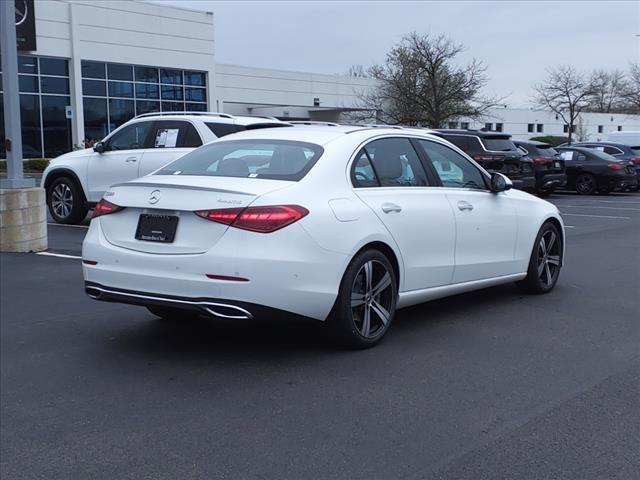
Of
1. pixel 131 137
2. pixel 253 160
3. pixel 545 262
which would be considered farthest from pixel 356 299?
pixel 131 137

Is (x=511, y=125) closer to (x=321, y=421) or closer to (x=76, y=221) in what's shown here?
(x=76, y=221)

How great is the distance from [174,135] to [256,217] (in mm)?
7768

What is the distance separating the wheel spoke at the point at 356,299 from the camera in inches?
212

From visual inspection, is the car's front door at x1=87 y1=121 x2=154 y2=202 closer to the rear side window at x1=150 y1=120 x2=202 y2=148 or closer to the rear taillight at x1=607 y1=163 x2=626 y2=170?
the rear side window at x1=150 y1=120 x2=202 y2=148

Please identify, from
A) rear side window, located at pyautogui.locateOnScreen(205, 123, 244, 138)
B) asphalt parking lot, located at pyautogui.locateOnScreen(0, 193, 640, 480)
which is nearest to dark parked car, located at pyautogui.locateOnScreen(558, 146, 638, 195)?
rear side window, located at pyautogui.locateOnScreen(205, 123, 244, 138)

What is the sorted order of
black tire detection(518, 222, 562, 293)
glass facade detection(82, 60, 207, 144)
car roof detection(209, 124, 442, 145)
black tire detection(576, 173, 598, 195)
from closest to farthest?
car roof detection(209, 124, 442, 145) → black tire detection(518, 222, 562, 293) → black tire detection(576, 173, 598, 195) → glass facade detection(82, 60, 207, 144)

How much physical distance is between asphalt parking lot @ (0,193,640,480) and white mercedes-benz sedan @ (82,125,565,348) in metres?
0.35

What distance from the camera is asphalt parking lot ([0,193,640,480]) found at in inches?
146

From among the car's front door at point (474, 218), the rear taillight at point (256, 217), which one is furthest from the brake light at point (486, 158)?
the rear taillight at point (256, 217)

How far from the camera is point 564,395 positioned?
15.1 feet

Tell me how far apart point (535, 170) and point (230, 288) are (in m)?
18.4

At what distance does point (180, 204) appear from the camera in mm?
5078

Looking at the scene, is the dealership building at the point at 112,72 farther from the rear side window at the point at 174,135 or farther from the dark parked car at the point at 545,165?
the rear side window at the point at 174,135

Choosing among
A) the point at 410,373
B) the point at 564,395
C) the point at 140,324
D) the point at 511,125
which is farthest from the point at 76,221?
the point at 511,125
